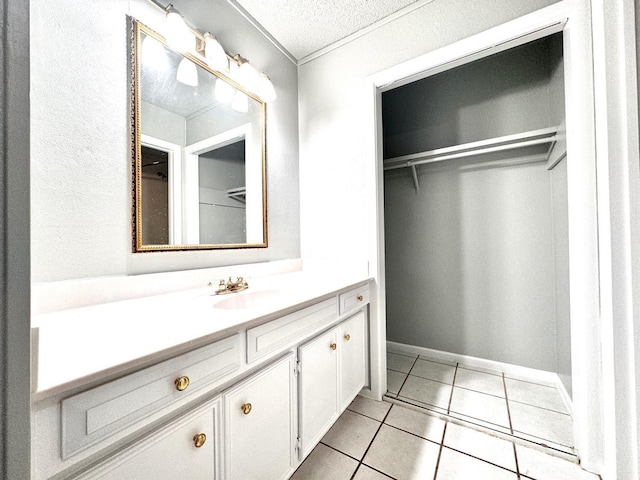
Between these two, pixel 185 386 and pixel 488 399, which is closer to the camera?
pixel 185 386

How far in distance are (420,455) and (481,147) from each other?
2.05 m

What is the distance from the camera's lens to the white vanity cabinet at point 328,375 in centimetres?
108

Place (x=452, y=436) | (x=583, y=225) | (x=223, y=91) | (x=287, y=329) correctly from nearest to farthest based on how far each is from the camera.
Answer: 1. (x=287, y=329)
2. (x=583, y=225)
3. (x=452, y=436)
4. (x=223, y=91)

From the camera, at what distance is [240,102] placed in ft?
5.13

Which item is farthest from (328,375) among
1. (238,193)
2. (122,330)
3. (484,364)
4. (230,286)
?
(484,364)

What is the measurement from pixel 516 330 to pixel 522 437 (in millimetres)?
803

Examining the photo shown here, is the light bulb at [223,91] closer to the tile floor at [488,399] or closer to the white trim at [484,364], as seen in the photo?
the tile floor at [488,399]

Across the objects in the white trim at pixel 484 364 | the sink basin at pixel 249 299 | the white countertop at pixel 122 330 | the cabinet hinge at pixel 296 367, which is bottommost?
the white trim at pixel 484 364

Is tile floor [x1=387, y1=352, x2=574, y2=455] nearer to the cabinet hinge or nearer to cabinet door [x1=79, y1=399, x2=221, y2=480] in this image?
the cabinet hinge

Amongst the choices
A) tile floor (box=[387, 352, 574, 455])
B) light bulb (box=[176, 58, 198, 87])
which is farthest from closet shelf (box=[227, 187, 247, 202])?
tile floor (box=[387, 352, 574, 455])

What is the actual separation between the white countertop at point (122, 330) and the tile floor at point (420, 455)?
811 mm

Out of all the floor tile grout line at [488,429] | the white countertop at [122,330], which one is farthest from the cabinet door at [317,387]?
the floor tile grout line at [488,429]

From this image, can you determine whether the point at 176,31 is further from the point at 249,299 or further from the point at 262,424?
the point at 262,424

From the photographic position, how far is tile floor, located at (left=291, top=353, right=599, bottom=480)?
3.79 ft
